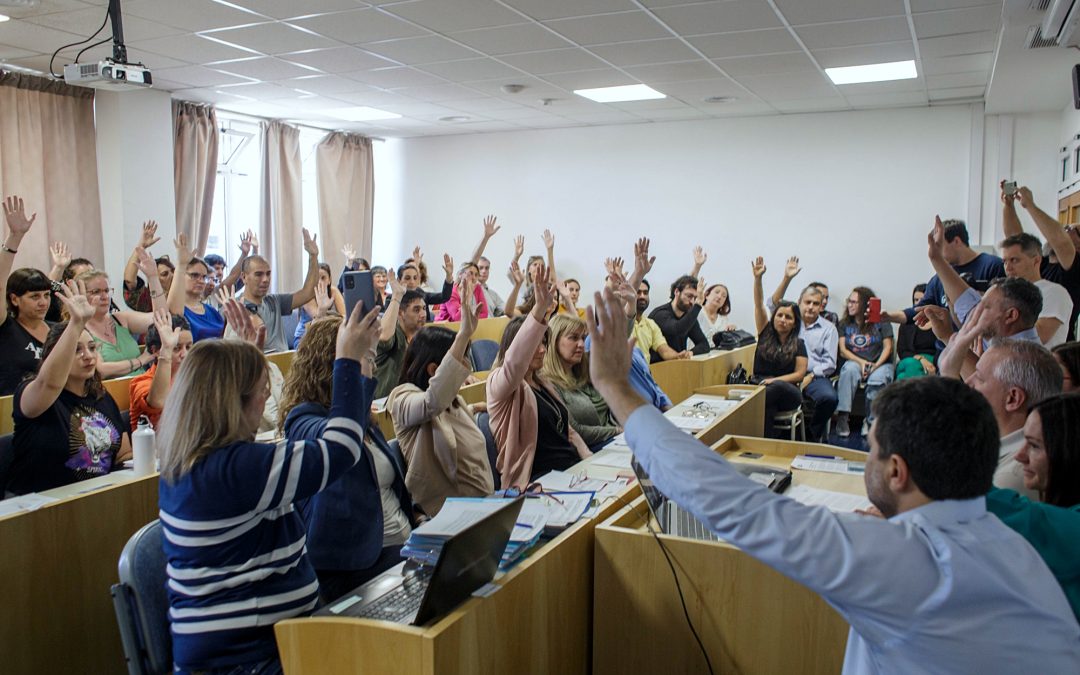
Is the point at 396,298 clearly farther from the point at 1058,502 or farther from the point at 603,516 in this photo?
the point at 1058,502

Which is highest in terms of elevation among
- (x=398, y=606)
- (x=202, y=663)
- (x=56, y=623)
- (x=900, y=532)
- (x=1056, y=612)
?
(x=900, y=532)

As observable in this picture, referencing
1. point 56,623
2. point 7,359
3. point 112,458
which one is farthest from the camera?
point 7,359

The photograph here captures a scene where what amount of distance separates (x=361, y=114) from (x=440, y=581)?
7837mm

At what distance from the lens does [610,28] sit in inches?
205

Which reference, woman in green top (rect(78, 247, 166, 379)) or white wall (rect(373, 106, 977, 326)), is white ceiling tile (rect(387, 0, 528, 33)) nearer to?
woman in green top (rect(78, 247, 166, 379))

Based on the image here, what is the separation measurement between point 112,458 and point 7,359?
4.23ft

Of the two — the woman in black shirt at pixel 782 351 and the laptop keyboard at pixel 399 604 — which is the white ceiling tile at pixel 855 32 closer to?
the woman in black shirt at pixel 782 351

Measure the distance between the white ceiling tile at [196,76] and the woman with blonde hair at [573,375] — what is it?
13.9ft

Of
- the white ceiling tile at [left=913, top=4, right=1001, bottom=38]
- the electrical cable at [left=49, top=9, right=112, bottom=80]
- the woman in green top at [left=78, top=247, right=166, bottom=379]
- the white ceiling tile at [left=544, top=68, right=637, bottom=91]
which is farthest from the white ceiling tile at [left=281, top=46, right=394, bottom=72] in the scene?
the white ceiling tile at [left=913, top=4, right=1001, bottom=38]

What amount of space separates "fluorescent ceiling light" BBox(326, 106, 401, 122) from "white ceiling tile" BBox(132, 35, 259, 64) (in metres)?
2.25

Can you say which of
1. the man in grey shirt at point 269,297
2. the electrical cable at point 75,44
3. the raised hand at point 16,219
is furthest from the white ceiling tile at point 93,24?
the man in grey shirt at point 269,297

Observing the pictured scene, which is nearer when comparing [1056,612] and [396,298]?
[1056,612]

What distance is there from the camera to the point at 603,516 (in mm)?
2254

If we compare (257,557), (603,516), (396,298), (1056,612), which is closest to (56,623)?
(257,557)
